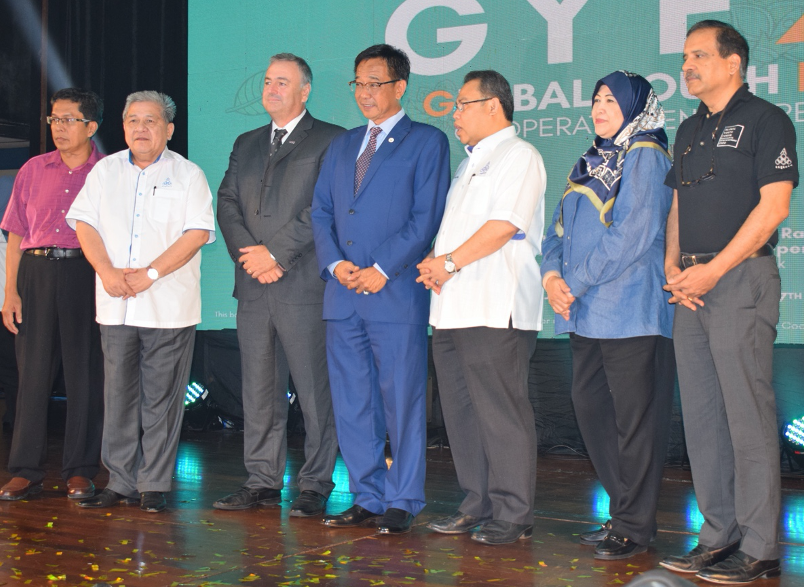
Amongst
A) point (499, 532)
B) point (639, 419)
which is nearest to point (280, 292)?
point (499, 532)

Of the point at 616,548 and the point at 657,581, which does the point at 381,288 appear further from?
the point at 657,581

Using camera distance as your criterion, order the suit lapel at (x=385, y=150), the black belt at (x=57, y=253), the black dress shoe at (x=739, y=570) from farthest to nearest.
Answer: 1. the black belt at (x=57, y=253)
2. the suit lapel at (x=385, y=150)
3. the black dress shoe at (x=739, y=570)

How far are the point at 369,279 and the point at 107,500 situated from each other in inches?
56.8

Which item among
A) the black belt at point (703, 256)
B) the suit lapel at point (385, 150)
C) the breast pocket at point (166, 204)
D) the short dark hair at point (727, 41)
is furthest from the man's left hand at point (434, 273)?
the breast pocket at point (166, 204)

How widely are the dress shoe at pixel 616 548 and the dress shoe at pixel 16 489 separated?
2.38 meters

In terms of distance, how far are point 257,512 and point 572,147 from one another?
280 cm

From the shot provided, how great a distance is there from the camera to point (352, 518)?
10.6 ft

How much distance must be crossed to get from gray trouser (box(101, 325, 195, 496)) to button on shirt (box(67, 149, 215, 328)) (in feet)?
0.27

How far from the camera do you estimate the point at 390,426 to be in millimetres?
3238

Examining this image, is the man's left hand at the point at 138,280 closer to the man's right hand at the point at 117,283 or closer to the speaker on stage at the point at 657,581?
the man's right hand at the point at 117,283

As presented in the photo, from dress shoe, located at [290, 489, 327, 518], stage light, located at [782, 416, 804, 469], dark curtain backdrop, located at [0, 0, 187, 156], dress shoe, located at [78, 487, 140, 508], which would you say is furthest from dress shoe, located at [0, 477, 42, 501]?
stage light, located at [782, 416, 804, 469]

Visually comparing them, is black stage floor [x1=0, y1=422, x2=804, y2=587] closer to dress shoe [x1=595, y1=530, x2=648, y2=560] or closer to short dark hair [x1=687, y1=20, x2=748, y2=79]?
dress shoe [x1=595, y1=530, x2=648, y2=560]

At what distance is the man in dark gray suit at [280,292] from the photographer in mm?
3504

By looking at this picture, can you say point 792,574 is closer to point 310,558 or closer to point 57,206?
point 310,558
